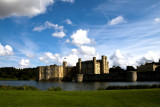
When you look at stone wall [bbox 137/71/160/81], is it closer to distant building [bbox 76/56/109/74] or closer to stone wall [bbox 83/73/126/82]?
stone wall [bbox 83/73/126/82]

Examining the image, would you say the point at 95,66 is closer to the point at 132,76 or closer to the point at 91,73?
the point at 91,73

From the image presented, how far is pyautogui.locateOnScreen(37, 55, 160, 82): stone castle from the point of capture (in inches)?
2239

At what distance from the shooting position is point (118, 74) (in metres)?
62.6

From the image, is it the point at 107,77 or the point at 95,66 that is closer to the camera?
the point at 107,77

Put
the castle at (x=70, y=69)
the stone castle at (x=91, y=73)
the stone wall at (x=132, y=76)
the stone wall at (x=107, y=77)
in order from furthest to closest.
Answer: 1. the castle at (x=70, y=69)
2. the stone wall at (x=107, y=77)
3. the stone castle at (x=91, y=73)
4. the stone wall at (x=132, y=76)

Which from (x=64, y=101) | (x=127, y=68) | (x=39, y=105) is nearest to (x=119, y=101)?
(x=64, y=101)

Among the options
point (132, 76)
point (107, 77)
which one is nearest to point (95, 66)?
point (107, 77)

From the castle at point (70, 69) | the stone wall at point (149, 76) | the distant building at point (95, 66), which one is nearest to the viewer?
the stone wall at point (149, 76)

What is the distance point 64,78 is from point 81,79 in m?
18.8

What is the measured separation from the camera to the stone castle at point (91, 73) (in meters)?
56.9

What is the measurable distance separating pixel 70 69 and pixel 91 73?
15.8 m

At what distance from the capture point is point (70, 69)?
3610 inches

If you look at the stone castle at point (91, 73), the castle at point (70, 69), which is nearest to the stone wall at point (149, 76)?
the stone castle at point (91, 73)

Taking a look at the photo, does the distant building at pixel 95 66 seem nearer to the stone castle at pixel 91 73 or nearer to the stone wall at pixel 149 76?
the stone castle at pixel 91 73
